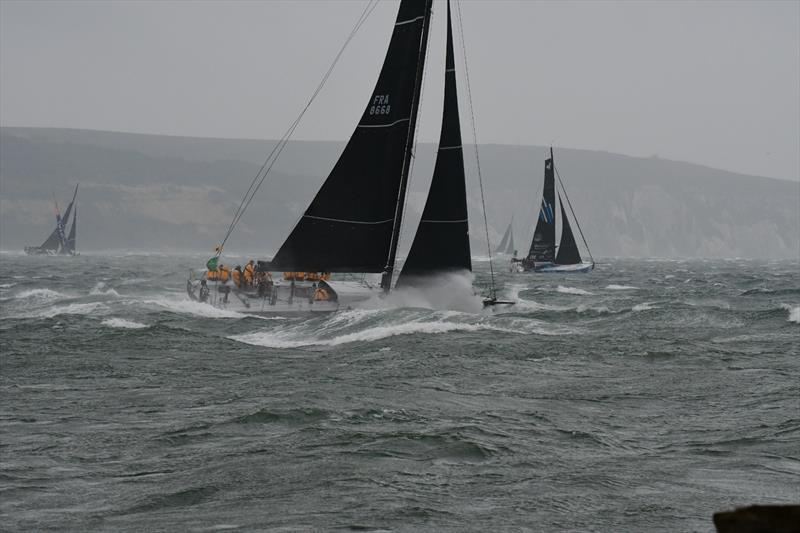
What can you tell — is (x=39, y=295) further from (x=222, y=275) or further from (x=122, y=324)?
(x=122, y=324)

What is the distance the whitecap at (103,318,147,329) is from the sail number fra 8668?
28.8ft

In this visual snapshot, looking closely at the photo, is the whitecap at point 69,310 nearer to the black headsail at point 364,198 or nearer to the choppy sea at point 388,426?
the choppy sea at point 388,426

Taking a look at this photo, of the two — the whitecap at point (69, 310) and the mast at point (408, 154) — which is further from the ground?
the mast at point (408, 154)

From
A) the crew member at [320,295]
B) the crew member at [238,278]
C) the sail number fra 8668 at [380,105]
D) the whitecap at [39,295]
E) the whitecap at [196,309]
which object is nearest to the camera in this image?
the crew member at [320,295]

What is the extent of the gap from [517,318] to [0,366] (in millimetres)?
15180

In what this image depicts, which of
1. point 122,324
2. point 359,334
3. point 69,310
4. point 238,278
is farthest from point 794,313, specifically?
point 69,310

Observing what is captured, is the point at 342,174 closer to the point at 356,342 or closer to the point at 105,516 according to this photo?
the point at 356,342

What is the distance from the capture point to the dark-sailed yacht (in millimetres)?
28969

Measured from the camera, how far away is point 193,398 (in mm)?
15469

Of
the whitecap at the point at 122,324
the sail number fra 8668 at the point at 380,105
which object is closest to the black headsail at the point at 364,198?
the sail number fra 8668 at the point at 380,105

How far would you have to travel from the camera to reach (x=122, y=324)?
88.1 feet

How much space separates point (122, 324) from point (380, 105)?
932 centimetres

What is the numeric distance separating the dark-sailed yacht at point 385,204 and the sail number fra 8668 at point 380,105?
28mm

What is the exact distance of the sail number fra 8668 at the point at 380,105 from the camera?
2953 cm
